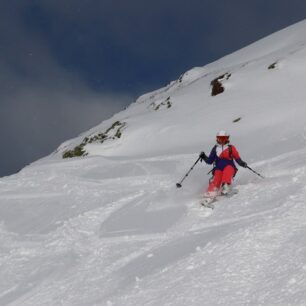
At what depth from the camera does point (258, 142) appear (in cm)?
1702

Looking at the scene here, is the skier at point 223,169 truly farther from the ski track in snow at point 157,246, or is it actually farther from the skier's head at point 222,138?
the ski track in snow at point 157,246

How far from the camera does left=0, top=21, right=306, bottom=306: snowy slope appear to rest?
23.5 feet

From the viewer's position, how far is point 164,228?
1016cm

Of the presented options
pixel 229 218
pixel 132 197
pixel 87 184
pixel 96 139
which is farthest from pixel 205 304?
pixel 96 139

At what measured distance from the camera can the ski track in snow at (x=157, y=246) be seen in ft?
23.0

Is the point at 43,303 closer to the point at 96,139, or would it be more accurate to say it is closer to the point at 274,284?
the point at 274,284

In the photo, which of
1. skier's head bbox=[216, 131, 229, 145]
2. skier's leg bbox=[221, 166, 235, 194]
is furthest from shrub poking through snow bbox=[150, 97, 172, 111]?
skier's leg bbox=[221, 166, 235, 194]

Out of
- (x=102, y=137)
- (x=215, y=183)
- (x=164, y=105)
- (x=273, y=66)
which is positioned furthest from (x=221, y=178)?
(x=164, y=105)

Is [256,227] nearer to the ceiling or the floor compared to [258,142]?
nearer to the floor

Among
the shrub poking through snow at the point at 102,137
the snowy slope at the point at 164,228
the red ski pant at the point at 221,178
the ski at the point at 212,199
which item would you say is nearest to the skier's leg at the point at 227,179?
the red ski pant at the point at 221,178

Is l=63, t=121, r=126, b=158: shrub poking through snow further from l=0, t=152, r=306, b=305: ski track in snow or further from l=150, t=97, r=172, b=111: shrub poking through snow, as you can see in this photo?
l=0, t=152, r=306, b=305: ski track in snow

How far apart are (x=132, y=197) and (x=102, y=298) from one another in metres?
5.69

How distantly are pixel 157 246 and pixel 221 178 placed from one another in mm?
2918

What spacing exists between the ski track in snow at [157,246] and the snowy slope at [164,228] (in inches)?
0.9
